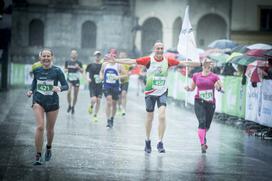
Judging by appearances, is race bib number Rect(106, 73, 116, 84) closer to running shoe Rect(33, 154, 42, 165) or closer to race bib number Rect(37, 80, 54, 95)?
race bib number Rect(37, 80, 54, 95)

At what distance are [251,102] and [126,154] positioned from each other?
746 centimetres

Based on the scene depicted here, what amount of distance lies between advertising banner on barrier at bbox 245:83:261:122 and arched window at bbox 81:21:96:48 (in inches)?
1438

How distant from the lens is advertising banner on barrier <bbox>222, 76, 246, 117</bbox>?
2089cm

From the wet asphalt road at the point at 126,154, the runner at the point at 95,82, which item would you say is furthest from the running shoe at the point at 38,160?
the runner at the point at 95,82

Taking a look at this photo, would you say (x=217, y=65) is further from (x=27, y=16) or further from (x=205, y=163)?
(x=27, y=16)

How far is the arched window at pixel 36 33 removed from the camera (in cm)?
5603

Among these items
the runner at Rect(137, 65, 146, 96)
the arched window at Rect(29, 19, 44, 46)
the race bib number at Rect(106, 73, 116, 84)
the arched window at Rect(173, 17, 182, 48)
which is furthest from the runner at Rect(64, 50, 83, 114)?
the arched window at Rect(173, 17, 182, 48)

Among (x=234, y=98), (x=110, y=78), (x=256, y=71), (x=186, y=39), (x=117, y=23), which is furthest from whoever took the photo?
(x=117, y=23)

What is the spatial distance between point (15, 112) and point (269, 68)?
852cm

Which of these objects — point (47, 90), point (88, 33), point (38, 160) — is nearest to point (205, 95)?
point (47, 90)

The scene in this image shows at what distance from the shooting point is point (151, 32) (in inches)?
2309

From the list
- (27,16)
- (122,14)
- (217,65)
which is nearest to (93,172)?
(217,65)

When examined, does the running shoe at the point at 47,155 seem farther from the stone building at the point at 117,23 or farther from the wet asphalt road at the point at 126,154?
the stone building at the point at 117,23

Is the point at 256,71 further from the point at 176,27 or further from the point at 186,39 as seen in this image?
the point at 176,27
